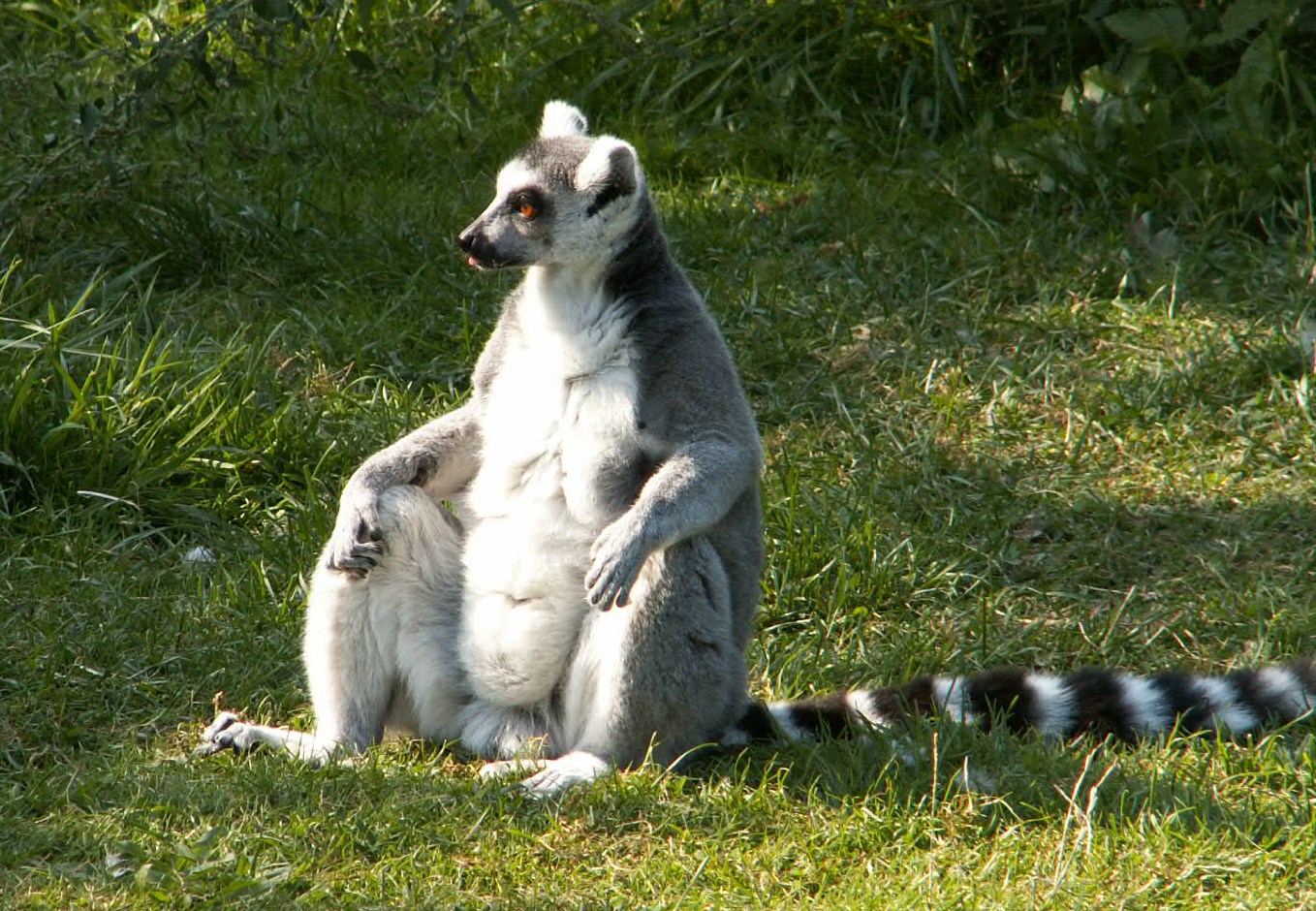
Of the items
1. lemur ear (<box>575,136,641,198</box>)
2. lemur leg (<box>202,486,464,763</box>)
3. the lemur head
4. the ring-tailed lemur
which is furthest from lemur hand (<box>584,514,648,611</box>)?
lemur ear (<box>575,136,641,198</box>)

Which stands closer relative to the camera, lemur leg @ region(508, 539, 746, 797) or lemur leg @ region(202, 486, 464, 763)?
lemur leg @ region(508, 539, 746, 797)

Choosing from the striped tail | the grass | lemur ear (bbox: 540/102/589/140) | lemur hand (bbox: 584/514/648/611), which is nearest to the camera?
the grass

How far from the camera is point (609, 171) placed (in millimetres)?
3812

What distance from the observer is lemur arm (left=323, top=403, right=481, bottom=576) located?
382 cm

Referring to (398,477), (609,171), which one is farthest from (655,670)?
(609,171)

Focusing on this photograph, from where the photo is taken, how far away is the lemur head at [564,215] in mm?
3830

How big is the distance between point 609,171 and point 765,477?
1739mm

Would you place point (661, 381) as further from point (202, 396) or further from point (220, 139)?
point (220, 139)

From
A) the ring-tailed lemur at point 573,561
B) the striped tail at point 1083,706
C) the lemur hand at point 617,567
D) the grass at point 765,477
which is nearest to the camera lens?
the grass at point 765,477

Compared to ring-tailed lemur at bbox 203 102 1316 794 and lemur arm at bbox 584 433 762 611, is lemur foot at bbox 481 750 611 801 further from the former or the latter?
lemur arm at bbox 584 433 762 611

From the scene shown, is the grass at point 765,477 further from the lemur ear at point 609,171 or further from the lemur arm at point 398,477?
the lemur ear at point 609,171

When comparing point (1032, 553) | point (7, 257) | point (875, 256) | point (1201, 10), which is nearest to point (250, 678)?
point (1032, 553)

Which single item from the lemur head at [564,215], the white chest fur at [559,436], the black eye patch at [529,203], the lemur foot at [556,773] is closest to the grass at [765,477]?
the lemur foot at [556,773]

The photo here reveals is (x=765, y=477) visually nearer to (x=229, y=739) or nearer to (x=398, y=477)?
(x=398, y=477)
